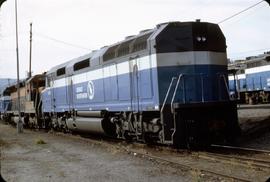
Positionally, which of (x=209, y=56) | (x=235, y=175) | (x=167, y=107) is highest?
(x=209, y=56)

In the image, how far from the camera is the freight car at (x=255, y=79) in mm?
41125

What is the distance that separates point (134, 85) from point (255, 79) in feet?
94.6

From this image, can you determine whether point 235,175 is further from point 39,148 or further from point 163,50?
point 39,148

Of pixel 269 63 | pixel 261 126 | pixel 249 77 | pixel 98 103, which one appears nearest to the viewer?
pixel 261 126

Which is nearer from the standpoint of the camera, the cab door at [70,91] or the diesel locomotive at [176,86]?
the diesel locomotive at [176,86]

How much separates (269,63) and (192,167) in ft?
102

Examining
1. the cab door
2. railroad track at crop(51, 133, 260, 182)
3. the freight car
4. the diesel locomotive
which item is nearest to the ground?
railroad track at crop(51, 133, 260, 182)

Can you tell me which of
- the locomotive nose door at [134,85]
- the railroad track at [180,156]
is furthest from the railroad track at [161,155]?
the locomotive nose door at [134,85]

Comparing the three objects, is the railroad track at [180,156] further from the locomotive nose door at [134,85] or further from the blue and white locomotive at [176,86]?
the locomotive nose door at [134,85]

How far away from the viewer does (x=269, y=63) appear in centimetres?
4066

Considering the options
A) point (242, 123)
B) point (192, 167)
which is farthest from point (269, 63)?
point (192, 167)

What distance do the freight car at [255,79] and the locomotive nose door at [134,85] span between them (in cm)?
2406

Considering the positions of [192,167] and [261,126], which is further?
[261,126]

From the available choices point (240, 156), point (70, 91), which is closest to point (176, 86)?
point (240, 156)
